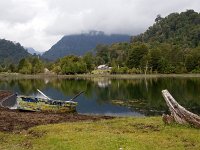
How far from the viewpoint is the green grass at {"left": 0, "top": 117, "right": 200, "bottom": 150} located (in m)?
22.6

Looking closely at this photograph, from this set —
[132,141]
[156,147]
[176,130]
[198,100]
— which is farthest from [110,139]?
[198,100]

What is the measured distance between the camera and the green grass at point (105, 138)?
891 inches

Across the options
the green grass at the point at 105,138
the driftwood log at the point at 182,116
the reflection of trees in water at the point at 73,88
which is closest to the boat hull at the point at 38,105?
the green grass at the point at 105,138

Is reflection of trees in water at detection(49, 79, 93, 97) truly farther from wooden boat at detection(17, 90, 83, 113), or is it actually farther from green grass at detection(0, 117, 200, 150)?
green grass at detection(0, 117, 200, 150)

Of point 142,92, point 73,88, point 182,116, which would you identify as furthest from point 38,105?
point 73,88

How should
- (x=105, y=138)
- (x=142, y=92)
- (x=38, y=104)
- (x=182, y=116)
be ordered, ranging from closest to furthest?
(x=105, y=138)
(x=182, y=116)
(x=38, y=104)
(x=142, y=92)

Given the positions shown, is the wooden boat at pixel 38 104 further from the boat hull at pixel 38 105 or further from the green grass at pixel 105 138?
the green grass at pixel 105 138

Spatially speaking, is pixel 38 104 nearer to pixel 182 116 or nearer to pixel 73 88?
pixel 182 116

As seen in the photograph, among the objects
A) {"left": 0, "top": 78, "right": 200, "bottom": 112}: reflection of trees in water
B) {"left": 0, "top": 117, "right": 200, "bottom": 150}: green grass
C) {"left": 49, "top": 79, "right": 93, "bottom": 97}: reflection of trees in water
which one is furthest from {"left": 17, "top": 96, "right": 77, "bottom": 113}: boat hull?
{"left": 49, "top": 79, "right": 93, "bottom": 97}: reflection of trees in water

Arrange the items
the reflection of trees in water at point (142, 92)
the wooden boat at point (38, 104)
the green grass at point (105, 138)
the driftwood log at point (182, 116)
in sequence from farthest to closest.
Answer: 1. the reflection of trees in water at point (142, 92)
2. the wooden boat at point (38, 104)
3. the driftwood log at point (182, 116)
4. the green grass at point (105, 138)

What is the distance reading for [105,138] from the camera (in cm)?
2442

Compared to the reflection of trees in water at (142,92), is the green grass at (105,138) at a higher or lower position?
higher

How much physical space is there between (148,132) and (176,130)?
6.92 feet

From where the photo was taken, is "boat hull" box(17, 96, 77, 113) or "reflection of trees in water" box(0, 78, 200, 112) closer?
"boat hull" box(17, 96, 77, 113)
